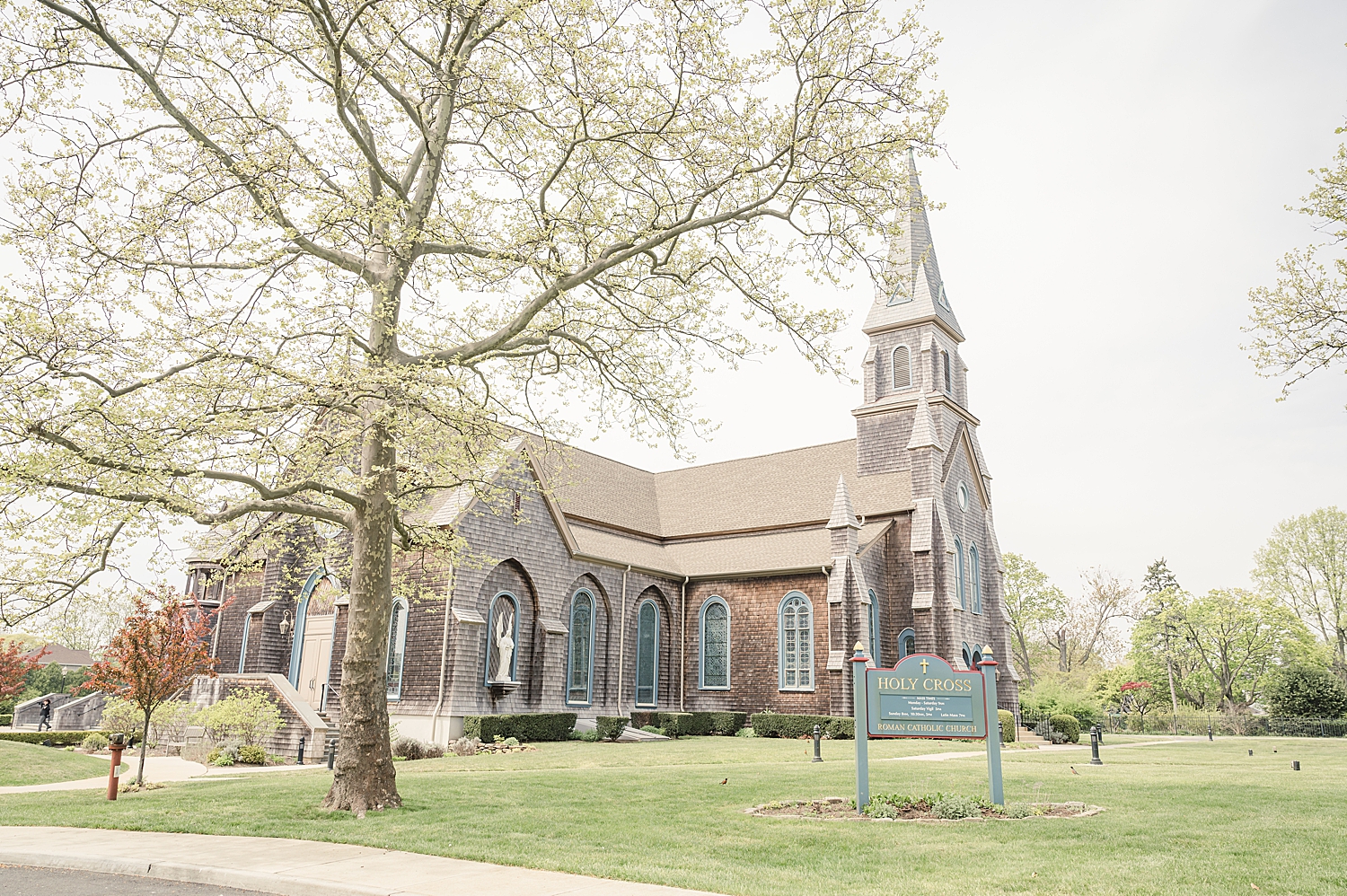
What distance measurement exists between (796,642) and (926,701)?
19286 millimetres


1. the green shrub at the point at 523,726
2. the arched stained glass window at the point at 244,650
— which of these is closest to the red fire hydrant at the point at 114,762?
the green shrub at the point at 523,726

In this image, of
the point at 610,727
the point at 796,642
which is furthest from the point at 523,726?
the point at 796,642

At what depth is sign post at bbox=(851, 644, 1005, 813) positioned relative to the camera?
10.9 metres

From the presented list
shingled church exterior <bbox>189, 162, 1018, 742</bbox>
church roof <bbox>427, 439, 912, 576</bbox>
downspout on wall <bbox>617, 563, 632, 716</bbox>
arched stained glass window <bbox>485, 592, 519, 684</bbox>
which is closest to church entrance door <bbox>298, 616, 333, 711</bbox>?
shingled church exterior <bbox>189, 162, 1018, 742</bbox>

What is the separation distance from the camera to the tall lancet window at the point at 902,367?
3512 cm

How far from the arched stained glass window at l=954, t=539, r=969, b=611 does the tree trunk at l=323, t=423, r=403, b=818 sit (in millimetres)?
23814

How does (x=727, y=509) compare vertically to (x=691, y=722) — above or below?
above

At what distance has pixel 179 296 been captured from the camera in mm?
11367

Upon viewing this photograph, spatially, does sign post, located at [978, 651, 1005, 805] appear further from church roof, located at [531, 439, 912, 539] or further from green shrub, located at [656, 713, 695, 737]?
church roof, located at [531, 439, 912, 539]

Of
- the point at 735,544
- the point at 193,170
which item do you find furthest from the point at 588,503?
the point at 193,170

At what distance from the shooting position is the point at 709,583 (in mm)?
32125

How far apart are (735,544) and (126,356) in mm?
25204

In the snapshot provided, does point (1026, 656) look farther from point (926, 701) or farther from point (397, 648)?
point (926, 701)

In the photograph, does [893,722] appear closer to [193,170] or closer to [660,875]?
[660,875]
